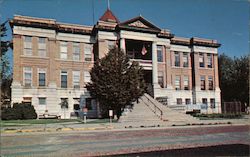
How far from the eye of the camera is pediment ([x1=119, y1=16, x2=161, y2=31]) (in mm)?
35188

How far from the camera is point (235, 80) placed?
46281 mm

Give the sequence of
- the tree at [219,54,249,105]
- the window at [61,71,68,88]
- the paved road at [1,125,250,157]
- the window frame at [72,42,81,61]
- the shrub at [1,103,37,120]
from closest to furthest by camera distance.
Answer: the paved road at [1,125,250,157], the shrub at [1,103,37,120], the window at [61,71,68,88], the window frame at [72,42,81,61], the tree at [219,54,249,105]

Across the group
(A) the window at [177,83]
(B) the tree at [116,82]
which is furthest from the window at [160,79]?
(B) the tree at [116,82]

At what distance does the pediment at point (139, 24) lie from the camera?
115 feet

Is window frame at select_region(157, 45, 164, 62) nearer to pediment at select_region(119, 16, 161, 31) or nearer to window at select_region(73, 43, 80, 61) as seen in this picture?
pediment at select_region(119, 16, 161, 31)

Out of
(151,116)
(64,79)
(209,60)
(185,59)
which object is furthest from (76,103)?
(209,60)

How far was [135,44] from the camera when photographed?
127ft

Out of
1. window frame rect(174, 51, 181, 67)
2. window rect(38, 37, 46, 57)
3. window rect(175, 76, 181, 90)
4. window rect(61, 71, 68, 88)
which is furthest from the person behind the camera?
window frame rect(174, 51, 181, 67)

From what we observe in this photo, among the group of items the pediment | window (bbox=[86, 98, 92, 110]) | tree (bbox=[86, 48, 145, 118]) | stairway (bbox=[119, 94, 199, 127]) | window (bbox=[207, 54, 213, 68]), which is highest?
the pediment

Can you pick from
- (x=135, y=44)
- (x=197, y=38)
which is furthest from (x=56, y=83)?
(x=197, y=38)

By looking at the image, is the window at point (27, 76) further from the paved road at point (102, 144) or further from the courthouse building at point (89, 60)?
the paved road at point (102, 144)

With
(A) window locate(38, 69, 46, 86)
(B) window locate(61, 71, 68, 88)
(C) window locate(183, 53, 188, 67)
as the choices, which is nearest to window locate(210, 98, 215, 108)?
(C) window locate(183, 53, 188, 67)

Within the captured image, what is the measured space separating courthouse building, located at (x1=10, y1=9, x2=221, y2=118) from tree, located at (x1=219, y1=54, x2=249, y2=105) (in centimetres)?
528

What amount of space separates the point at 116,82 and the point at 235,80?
27993 mm
